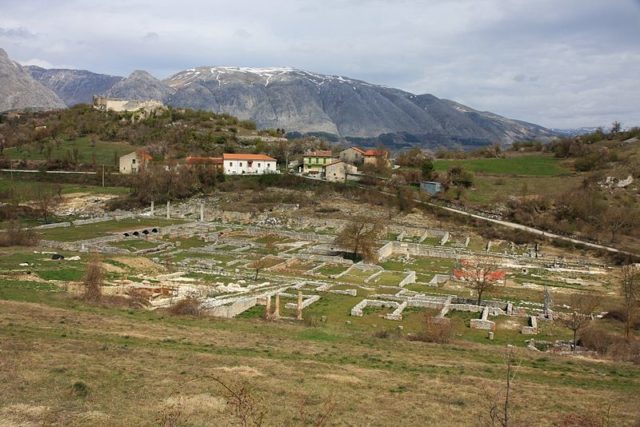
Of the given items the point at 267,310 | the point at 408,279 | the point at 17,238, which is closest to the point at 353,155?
the point at 408,279

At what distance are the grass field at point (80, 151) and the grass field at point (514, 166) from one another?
60.9m

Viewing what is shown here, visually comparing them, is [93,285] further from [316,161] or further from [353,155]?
[353,155]

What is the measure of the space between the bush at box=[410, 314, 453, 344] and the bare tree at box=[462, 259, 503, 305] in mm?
6814

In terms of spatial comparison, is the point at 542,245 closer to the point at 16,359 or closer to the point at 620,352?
the point at 620,352

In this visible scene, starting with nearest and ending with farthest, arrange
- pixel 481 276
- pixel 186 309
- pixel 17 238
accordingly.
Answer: pixel 186 309 < pixel 481 276 < pixel 17 238

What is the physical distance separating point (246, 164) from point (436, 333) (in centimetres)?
6811

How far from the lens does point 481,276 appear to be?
125 ft

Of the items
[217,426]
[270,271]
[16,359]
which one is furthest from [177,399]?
[270,271]

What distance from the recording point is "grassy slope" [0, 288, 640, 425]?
38.0 feet

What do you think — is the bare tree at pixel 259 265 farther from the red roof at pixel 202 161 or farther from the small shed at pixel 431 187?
the red roof at pixel 202 161

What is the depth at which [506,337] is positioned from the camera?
2625cm

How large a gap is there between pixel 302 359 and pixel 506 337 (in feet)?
46.1

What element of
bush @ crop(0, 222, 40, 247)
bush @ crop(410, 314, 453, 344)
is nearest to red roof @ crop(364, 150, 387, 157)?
bush @ crop(0, 222, 40, 247)

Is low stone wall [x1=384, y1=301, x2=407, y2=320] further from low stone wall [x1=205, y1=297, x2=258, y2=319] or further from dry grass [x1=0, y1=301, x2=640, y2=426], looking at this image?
dry grass [x1=0, y1=301, x2=640, y2=426]
